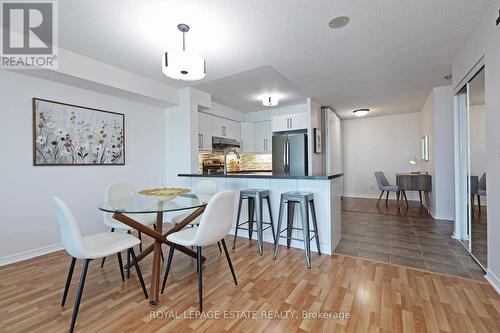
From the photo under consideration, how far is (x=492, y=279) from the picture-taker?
79.7 inches

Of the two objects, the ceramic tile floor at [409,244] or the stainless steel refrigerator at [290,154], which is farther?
the stainless steel refrigerator at [290,154]

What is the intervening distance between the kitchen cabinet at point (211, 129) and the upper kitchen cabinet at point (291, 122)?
1.13 meters

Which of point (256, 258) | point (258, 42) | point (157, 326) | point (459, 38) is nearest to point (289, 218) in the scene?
point (256, 258)

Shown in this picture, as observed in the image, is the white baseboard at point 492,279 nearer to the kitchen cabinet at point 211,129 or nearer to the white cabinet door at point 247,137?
the kitchen cabinet at point 211,129

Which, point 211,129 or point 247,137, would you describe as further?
point 247,137

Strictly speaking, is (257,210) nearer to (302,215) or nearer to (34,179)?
(302,215)

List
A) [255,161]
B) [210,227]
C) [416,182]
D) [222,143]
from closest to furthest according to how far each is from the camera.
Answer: [210,227]
[416,182]
[222,143]
[255,161]

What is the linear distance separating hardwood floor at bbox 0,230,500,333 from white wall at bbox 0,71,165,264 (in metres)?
0.41

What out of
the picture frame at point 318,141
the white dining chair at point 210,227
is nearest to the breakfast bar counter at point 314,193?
the white dining chair at point 210,227

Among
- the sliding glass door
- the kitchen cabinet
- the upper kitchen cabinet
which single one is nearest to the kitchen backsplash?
the kitchen cabinet

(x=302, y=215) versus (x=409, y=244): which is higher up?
(x=302, y=215)

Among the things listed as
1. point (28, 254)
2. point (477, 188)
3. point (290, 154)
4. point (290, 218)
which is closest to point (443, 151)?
point (477, 188)

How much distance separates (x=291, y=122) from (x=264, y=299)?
394 centimetres

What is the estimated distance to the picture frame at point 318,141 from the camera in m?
4.93
